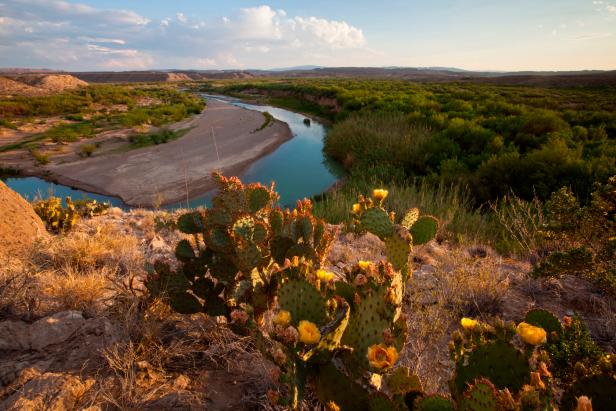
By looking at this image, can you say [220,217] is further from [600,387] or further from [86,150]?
[86,150]

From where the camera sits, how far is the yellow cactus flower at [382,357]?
1192 mm

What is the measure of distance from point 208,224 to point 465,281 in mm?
2518

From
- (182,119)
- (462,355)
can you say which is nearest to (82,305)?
(462,355)

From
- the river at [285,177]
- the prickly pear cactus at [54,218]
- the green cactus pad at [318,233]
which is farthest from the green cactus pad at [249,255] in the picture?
the river at [285,177]

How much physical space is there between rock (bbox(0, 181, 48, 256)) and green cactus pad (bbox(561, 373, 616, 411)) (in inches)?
190

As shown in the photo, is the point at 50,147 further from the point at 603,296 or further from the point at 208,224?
the point at 603,296

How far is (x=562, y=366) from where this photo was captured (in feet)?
4.82

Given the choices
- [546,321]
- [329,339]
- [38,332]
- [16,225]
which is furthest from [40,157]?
[546,321]

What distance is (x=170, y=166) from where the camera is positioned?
14578mm

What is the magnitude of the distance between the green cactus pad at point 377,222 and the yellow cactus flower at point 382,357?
2.69 feet

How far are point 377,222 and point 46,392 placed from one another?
193cm

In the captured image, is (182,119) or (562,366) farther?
(182,119)

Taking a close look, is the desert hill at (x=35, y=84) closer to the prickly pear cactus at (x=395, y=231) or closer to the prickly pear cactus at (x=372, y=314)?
the prickly pear cactus at (x=395, y=231)

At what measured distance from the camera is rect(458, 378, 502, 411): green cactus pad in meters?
1.03
